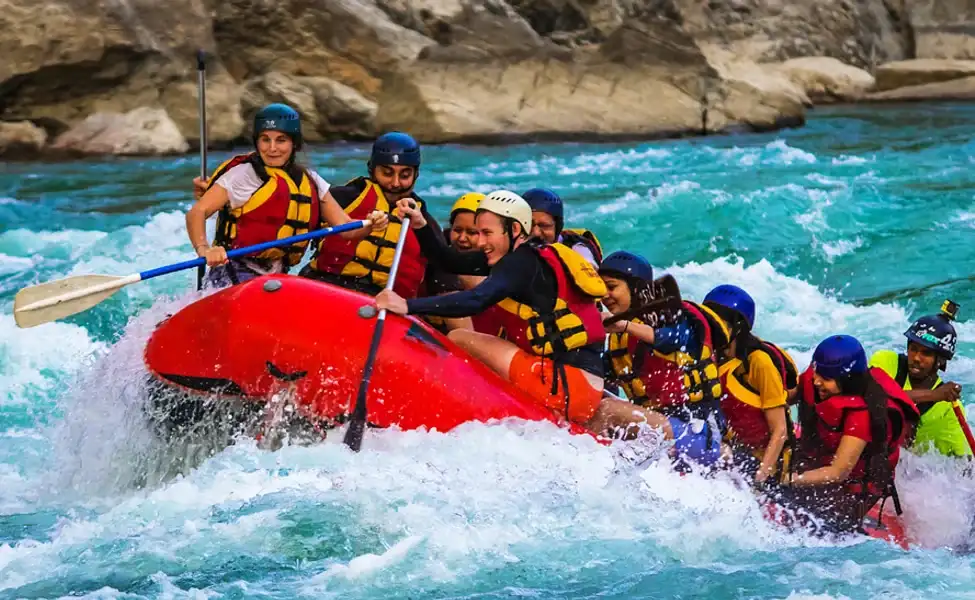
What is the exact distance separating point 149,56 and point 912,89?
1487 cm

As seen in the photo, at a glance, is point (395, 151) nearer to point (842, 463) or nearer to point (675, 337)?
point (675, 337)

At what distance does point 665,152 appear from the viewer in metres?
17.8

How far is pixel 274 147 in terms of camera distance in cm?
551

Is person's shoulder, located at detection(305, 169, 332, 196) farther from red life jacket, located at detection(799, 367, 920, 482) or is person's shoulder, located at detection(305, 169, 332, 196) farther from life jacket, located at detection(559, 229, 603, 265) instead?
red life jacket, located at detection(799, 367, 920, 482)

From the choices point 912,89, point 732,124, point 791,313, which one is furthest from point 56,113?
point 912,89

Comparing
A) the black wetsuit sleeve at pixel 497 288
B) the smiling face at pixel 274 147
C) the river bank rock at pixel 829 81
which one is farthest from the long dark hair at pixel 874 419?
the river bank rock at pixel 829 81

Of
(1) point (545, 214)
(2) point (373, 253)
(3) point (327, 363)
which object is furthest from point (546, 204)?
(3) point (327, 363)

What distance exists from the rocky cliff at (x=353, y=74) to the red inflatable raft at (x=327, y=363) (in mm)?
12732

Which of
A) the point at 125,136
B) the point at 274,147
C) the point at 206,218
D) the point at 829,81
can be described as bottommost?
the point at 125,136

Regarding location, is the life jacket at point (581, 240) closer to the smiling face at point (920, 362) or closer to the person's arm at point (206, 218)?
the smiling face at point (920, 362)

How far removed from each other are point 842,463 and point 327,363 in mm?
2012

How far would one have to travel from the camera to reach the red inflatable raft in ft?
16.0

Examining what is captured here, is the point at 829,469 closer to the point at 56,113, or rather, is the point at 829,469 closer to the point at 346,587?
the point at 346,587

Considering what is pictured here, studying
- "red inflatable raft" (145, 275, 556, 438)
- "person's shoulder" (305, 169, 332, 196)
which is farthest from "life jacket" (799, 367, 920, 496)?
"person's shoulder" (305, 169, 332, 196)
